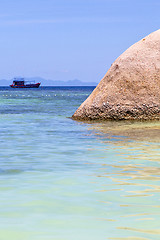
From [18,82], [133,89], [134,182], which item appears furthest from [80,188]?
[18,82]

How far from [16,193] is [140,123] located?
789cm

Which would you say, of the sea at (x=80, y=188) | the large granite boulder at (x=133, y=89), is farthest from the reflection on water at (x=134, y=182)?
the large granite boulder at (x=133, y=89)

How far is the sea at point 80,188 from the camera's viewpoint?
369cm

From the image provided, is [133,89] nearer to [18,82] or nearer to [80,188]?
[80,188]

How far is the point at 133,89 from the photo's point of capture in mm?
12555

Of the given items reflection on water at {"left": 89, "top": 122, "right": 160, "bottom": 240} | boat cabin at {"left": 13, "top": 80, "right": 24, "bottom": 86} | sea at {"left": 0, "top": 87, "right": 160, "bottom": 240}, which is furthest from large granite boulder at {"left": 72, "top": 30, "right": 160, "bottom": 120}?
boat cabin at {"left": 13, "top": 80, "right": 24, "bottom": 86}

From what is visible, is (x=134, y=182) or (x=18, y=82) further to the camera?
(x=18, y=82)

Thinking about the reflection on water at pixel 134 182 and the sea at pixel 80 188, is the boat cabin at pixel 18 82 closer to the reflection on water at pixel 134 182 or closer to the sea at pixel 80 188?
the reflection on water at pixel 134 182

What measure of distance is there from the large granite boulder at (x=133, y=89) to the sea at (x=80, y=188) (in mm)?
3263

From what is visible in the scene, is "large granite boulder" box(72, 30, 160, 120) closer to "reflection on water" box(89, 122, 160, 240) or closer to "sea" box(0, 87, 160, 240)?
"reflection on water" box(89, 122, 160, 240)

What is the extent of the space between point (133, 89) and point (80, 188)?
786cm

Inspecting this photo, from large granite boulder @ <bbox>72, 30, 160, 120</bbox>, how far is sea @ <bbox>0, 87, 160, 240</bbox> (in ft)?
10.7

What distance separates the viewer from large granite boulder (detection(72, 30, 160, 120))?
41.0 ft

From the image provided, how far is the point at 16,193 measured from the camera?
480 cm
